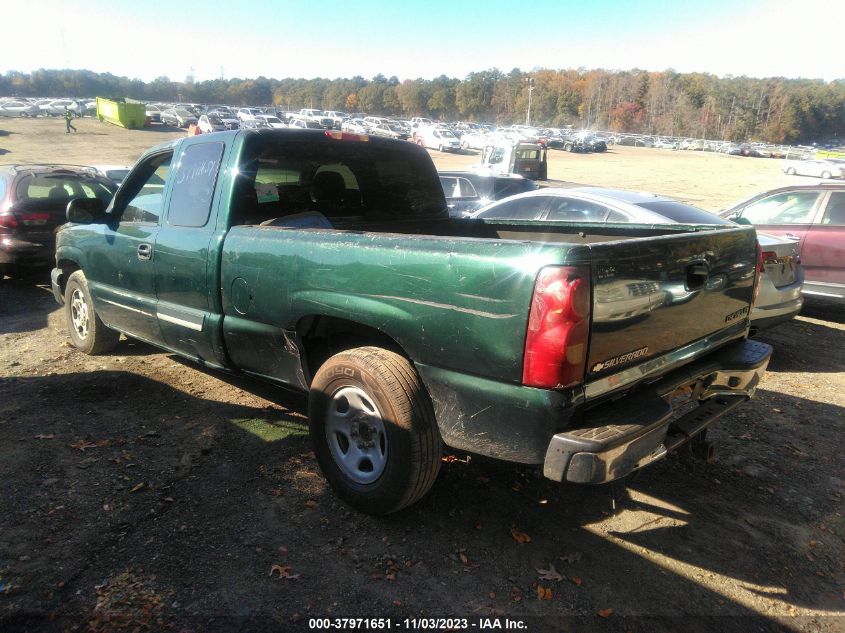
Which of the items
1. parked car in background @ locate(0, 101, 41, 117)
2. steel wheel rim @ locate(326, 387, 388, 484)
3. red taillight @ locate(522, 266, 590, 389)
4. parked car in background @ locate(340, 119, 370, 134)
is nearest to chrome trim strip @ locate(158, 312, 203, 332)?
steel wheel rim @ locate(326, 387, 388, 484)

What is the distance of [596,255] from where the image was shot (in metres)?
2.30

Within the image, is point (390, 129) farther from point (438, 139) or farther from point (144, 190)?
point (144, 190)

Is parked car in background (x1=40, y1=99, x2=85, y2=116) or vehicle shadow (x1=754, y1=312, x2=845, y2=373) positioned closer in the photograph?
vehicle shadow (x1=754, y1=312, x2=845, y2=373)

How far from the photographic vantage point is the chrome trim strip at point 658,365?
8.02 ft

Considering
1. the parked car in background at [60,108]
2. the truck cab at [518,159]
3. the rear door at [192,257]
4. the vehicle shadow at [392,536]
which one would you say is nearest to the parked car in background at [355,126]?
the parked car in background at [60,108]

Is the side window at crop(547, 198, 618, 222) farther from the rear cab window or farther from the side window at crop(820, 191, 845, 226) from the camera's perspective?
the side window at crop(820, 191, 845, 226)

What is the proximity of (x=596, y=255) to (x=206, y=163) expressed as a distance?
8.99ft

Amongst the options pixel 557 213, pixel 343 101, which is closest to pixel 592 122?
pixel 343 101

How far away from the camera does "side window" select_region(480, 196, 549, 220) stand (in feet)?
23.6

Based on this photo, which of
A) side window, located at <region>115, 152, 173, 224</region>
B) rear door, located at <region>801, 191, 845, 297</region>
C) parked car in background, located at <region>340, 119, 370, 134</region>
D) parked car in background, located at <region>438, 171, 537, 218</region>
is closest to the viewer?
side window, located at <region>115, 152, 173, 224</region>

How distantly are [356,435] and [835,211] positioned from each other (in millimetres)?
7121

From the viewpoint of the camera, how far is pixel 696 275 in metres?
2.79

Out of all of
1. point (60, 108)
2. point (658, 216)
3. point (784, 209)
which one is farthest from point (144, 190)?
point (60, 108)

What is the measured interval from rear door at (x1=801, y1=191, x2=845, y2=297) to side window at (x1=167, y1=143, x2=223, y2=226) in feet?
22.8
